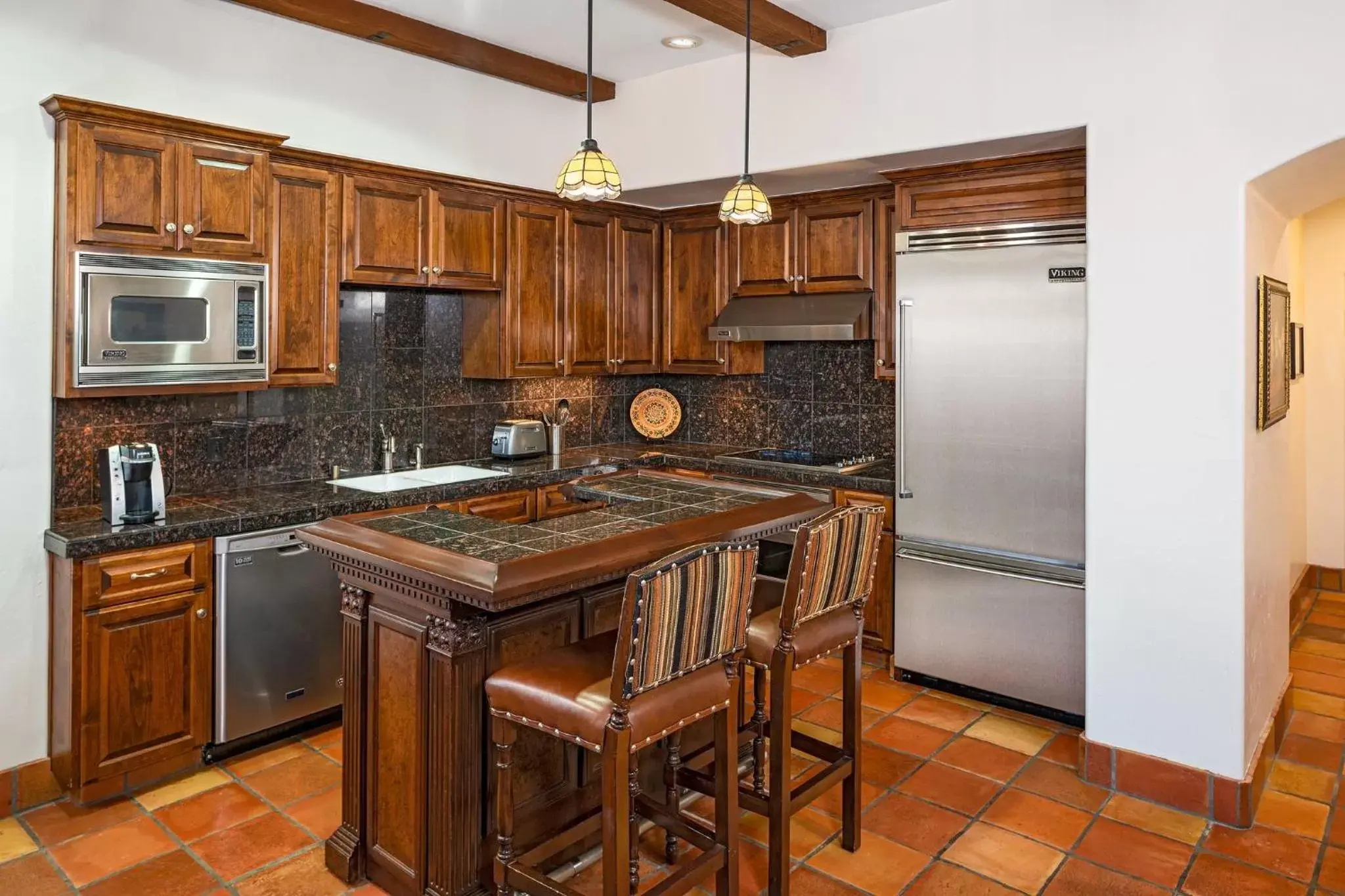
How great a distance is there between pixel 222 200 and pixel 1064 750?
3.82 metres

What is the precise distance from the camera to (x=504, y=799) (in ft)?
7.43

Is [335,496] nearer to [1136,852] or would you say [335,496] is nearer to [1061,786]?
[1061,786]

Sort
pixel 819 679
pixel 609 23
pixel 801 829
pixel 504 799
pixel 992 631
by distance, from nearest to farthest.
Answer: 1. pixel 504 799
2. pixel 801 829
3. pixel 992 631
4. pixel 609 23
5. pixel 819 679

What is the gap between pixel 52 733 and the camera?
3180 mm

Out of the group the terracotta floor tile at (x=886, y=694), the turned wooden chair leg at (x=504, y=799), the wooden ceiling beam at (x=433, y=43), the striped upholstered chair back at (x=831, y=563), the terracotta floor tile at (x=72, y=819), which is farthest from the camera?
the terracotta floor tile at (x=886, y=694)

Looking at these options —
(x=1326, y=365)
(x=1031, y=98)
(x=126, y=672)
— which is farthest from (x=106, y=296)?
(x=1326, y=365)

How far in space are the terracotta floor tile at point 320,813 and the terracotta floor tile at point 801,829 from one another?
1303 mm

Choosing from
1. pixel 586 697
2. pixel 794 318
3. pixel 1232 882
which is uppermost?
pixel 794 318

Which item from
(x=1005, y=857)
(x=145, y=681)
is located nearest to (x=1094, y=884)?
(x=1005, y=857)

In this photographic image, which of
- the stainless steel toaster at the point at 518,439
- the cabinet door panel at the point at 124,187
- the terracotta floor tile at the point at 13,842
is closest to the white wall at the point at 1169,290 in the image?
the stainless steel toaster at the point at 518,439

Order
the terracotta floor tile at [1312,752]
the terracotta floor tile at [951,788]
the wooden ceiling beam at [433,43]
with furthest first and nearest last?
1. the wooden ceiling beam at [433,43]
2. the terracotta floor tile at [1312,752]
3. the terracotta floor tile at [951,788]

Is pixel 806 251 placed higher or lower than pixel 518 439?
higher

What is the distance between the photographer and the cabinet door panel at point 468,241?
4371mm

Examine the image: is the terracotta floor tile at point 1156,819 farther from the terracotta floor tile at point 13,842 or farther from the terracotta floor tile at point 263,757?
the terracotta floor tile at point 13,842
